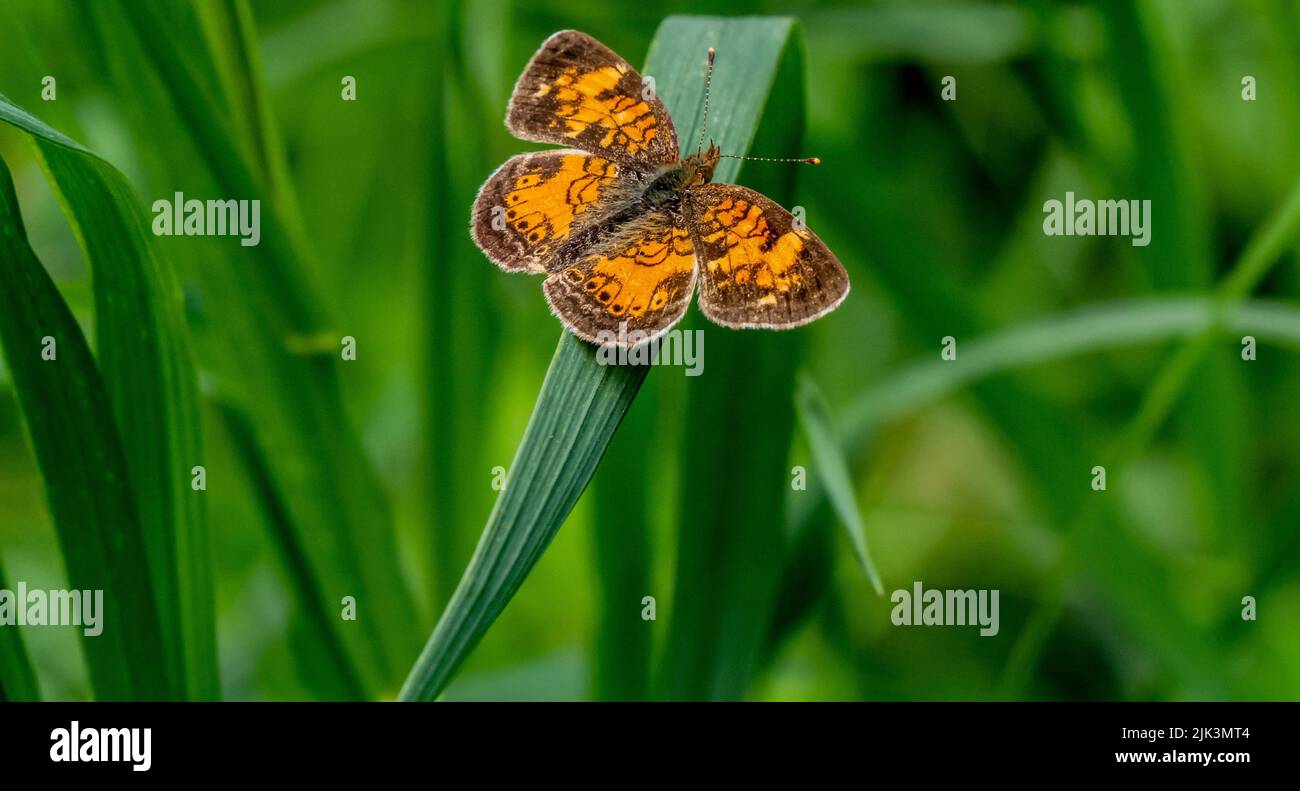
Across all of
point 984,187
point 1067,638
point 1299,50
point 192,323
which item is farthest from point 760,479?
point 984,187

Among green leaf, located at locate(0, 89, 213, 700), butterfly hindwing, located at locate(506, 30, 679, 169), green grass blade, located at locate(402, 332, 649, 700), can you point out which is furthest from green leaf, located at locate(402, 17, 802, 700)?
green leaf, located at locate(0, 89, 213, 700)

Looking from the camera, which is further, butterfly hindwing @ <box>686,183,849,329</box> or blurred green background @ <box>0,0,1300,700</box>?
blurred green background @ <box>0,0,1300,700</box>

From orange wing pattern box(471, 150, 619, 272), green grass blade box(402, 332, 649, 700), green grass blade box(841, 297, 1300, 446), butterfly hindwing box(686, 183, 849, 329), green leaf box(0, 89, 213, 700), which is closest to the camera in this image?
green grass blade box(402, 332, 649, 700)

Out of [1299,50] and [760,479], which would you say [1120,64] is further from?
[760,479]

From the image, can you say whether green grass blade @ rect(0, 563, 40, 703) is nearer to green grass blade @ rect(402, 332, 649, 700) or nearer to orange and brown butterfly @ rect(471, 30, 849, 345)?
green grass blade @ rect(402, 332, 649, 700)

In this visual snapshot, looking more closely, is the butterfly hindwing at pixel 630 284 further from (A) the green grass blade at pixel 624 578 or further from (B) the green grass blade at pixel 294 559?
(B) the green grass blade at pixel 294 559

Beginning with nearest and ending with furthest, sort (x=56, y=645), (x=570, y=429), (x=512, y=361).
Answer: (x=570, y=429) < (x=56, y=645) < (x=512, y=361)
